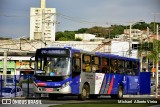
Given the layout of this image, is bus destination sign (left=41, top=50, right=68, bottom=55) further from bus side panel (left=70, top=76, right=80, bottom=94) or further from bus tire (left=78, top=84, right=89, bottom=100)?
bus tire (left=78, top=84, right=89, bottom=100)

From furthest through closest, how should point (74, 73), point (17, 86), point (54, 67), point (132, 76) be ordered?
point (132, 76)
point (17, 86)
point (74, 73)
point (54, 67)

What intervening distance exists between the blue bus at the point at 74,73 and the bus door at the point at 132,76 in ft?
5.71

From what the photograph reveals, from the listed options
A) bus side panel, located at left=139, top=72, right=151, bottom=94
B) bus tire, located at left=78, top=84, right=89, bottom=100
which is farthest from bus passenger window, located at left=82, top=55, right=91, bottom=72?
bus side panel, located at left=139, top=72, right=151, bottom=94

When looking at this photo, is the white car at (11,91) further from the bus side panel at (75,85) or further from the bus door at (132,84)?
the bus door at (132,84)

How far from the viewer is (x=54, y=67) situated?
1892 cm

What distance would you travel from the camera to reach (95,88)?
2131cm

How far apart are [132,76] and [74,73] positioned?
25.2ft

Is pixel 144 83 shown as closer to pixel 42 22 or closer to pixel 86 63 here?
pixel 86 63

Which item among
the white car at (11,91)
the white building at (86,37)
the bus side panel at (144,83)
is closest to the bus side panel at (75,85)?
the white car at (11,91)

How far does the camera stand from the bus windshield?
18.9 meters

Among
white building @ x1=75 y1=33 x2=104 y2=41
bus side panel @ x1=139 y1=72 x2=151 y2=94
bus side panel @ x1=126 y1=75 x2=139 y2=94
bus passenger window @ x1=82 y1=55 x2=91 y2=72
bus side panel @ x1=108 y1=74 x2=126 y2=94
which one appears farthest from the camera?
white building @ x1=75 y1=33 x2=104 y2=41

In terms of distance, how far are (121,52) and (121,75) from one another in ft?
107

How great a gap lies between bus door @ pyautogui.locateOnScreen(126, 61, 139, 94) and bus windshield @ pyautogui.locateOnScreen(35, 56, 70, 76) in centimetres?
699

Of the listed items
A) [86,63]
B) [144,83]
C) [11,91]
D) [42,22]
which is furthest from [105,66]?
[42,22]
